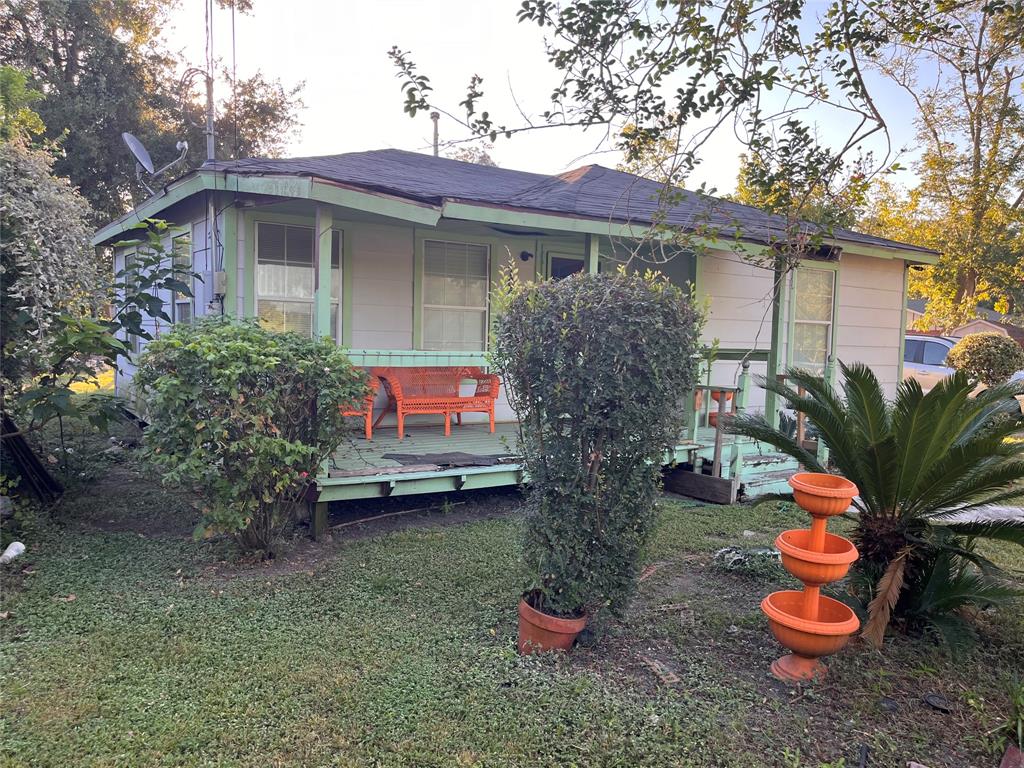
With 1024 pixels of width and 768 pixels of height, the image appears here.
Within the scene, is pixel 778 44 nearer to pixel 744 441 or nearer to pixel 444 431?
pixel 744 441

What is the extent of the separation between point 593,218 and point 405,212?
83.2 inches

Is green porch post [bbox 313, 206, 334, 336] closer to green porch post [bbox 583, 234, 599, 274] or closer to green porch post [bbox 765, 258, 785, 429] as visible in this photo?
green porch post [bbox 583, 234, 599, 274]

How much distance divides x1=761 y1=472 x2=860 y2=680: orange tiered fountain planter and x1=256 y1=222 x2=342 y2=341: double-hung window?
4.86 meters

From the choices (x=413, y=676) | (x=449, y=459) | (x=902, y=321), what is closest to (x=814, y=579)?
(x=413, y=676)

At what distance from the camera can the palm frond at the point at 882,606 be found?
11.5ft

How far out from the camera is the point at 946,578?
145 inches

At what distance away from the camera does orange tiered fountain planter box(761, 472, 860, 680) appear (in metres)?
3.11

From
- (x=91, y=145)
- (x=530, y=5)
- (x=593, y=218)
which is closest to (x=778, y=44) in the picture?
(x=530, y=5)

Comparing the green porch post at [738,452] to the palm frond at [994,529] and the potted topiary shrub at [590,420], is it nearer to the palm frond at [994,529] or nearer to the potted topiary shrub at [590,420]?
the palm frond at [994,529]

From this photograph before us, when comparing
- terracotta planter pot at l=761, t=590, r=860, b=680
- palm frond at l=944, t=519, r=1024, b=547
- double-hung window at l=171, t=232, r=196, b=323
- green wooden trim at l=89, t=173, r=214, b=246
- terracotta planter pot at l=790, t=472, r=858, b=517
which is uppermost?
green wooden trim at l=89, t=173, r=214, b=246

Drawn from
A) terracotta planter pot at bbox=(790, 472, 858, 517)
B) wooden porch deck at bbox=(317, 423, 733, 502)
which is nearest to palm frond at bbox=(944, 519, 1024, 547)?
terracotta planter pot at bbox=(790, 472, 858, 517)

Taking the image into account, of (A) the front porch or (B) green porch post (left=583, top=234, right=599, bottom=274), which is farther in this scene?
(B) green porch post (left=583, top=234, right=599, bottom=274)

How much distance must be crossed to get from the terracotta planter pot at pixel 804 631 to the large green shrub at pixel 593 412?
73cm

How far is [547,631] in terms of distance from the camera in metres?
3.35
